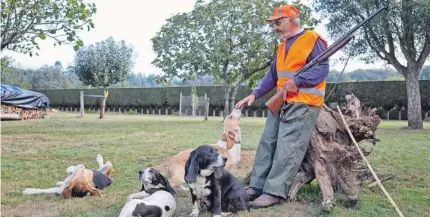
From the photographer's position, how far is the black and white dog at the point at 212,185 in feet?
15.0

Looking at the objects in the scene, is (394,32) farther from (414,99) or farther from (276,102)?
(276,102)

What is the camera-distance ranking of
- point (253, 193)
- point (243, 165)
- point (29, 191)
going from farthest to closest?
point (243, 165)
point (29, 191)
point (253, 193)

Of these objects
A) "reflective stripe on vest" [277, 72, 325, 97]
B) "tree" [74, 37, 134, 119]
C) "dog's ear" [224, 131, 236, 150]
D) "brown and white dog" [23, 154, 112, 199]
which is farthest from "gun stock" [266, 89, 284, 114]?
"tree" [74, 37, 134, 119]

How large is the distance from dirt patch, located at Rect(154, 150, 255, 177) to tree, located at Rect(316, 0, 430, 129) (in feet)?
32.4

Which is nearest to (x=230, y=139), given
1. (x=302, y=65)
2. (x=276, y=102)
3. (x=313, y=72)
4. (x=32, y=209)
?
(x=276, y=102)

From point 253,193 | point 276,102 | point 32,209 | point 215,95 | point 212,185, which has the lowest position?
point 32,209

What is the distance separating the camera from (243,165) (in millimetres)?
8789

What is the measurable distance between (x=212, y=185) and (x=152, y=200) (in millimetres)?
664

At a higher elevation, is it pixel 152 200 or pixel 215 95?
pixel 215 95

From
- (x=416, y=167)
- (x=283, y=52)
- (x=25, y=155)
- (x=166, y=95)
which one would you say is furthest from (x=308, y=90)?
(x=166, y=95)

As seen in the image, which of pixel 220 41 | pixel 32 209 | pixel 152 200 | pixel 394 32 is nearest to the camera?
pixel 152 200

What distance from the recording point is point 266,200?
5.22 metres

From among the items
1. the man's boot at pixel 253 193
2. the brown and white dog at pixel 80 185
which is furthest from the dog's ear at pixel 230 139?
the brown and white dog at pixel 80 185

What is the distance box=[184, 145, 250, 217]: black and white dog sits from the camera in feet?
15.0
